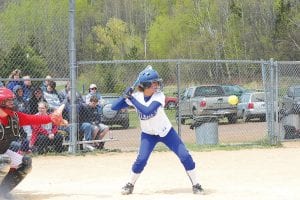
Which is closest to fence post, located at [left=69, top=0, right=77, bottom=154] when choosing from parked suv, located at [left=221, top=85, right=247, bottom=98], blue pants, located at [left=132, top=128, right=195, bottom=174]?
blue pants, located at [left=132, top=128, right=195, bottom=174]

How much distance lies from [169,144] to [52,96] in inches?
237

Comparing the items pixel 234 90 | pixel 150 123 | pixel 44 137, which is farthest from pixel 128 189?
pixel 234 90

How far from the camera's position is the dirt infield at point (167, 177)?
816 centimetres

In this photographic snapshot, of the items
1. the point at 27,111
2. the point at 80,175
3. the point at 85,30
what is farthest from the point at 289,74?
the point at 85,30

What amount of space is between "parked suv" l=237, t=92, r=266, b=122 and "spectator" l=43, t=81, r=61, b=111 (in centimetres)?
836

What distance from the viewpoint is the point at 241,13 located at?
56.9m

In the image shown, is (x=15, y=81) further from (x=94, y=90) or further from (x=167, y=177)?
(x=167, y=177)

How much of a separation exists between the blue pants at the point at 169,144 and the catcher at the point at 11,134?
1.14 metres

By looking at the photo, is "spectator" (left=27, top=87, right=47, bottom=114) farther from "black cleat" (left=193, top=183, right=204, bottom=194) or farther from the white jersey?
"black cleat" (left=193, top=183, right=204, bottom=194)

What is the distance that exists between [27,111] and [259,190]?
6459mm

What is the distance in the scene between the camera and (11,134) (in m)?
7.79

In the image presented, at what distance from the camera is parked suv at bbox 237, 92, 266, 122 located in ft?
67.7

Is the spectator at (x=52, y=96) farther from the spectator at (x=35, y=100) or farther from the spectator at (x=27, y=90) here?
the spectator at (x=27, y=90)

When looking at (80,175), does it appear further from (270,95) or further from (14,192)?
(270,95)
